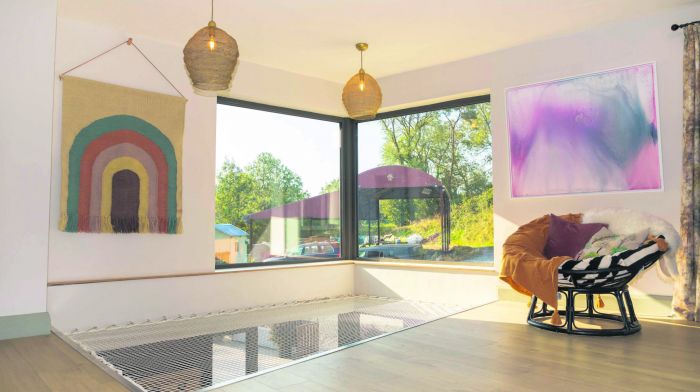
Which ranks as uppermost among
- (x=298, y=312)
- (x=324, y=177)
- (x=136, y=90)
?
(x=136, y=90)

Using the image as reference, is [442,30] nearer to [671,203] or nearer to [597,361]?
[671,203]

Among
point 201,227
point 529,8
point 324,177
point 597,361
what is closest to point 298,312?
point 201,227

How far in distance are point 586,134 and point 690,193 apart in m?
0.97

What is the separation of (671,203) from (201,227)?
160 inches

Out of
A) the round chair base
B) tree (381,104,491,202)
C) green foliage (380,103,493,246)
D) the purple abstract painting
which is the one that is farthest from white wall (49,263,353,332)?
the round chair base

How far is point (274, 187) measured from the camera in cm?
566

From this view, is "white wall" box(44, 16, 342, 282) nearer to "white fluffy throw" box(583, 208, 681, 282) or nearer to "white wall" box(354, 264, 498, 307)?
"white wall" box(354, 264, 498, 307)

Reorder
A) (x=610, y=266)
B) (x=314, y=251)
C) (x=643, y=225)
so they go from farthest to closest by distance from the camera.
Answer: (x=314, y=251)
(x=643, y=225)
(x=610, y=266)

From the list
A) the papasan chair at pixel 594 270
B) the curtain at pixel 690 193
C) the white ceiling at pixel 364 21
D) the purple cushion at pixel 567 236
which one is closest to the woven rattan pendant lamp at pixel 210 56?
the white ceiling at pixel 364 21

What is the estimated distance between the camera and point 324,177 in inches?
243

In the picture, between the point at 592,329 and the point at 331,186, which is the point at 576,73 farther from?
the point at 331,186

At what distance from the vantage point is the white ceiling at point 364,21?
154 inches

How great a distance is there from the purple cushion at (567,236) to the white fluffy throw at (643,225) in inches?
3.1

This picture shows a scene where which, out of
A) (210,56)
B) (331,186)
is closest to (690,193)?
(210,56)
